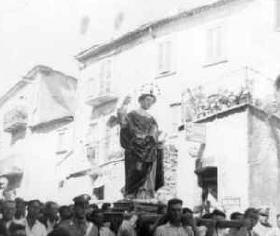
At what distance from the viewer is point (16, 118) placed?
1969 centimetres

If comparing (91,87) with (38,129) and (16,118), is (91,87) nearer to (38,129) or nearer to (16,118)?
(38,129)

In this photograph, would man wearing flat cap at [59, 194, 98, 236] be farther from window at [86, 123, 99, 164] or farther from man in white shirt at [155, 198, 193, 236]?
window at [86, 123, 99, 164]

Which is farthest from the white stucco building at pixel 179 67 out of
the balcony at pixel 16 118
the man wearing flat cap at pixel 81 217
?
the man wearing flat cap at pixel 81 217

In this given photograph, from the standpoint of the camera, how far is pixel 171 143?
1295 centimetres

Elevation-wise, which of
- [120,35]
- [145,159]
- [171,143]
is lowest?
[145,159]

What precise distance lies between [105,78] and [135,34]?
171cm

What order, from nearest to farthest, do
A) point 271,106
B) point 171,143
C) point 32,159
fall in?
point 271,106 → point 171,143 → point 32,159

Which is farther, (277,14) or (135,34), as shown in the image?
(135,34)

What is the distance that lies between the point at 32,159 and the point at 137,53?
5993mm

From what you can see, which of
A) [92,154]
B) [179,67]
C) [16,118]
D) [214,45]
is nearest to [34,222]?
[214,45]

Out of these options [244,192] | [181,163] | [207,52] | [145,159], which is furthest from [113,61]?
[145,159]

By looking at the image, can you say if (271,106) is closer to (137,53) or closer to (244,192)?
(244,192)

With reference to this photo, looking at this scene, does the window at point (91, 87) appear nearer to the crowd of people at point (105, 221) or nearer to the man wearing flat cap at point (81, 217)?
the crowd of people at point (105, 221)

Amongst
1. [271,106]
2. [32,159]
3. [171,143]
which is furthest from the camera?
[32,159]
